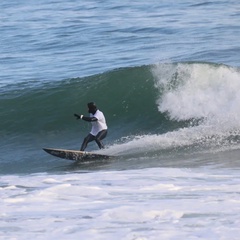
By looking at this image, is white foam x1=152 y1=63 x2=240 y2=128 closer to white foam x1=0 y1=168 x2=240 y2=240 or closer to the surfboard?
the surfboard

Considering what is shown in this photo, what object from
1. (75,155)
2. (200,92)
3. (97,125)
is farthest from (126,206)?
(200,92)

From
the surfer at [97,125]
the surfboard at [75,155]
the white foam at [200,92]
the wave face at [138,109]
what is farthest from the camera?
the white foam at [200,92]

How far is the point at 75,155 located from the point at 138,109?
555 cm

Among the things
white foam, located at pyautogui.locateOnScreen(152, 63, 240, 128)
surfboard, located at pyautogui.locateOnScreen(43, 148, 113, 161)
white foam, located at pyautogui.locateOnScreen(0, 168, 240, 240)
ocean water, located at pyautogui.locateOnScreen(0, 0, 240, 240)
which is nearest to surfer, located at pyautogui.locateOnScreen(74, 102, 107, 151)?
surfboard, located at pyautogui.locateOnScreen(43, 148, 113, 161)

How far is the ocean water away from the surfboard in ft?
0.53

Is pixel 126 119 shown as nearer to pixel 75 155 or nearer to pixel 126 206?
pixel 75 155

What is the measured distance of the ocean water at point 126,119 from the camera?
35.5ft

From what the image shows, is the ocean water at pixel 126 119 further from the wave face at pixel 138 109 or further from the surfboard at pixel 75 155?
the surfboard at pixel 75 155

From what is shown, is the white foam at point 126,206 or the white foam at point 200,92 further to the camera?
the white foam at point 200,92

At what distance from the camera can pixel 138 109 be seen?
2177cm

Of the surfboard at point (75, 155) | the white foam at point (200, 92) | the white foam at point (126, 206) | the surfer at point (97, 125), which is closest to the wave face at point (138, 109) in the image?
the white foam at point (200, 92)

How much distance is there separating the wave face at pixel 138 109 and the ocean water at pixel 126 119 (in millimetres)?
44

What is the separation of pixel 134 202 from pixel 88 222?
1.17 m

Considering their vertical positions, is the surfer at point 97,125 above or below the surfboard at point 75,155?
above
